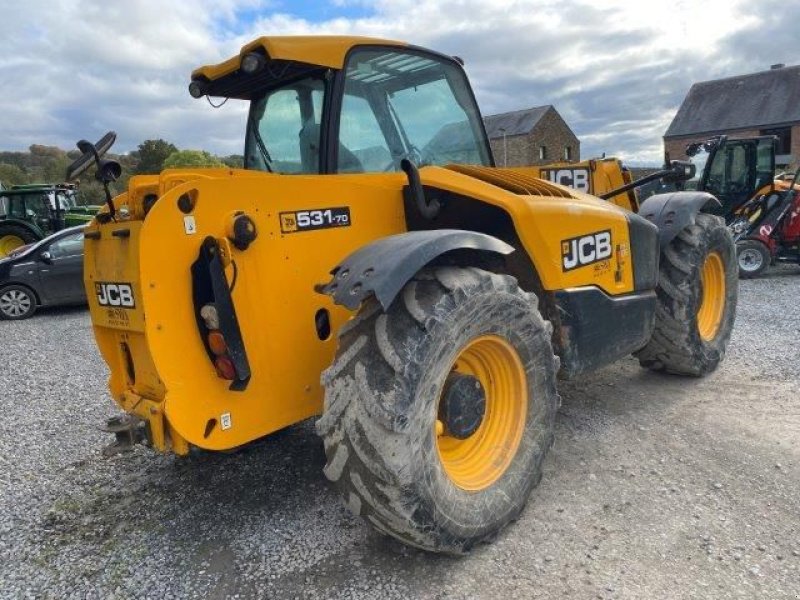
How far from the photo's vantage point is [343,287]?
7.59 feet

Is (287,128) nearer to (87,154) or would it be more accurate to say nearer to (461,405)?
(87,154)

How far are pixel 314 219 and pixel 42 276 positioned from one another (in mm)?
9324

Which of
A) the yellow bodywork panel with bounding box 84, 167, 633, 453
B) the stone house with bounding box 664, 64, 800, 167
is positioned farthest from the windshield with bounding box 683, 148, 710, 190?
the stone house with bounding box 664, 64, 800, 167

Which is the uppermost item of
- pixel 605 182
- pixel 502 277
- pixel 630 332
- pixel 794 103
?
pixel 794 103

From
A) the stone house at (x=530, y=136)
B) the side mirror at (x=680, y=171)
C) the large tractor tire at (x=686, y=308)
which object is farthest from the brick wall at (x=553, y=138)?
the side mirror at (x=680, y=171)

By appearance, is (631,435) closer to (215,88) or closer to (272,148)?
(272,148)

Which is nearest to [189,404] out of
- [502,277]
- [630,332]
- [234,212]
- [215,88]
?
[234,212]

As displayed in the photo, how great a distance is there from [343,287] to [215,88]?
183cm

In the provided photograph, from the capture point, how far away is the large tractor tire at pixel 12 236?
1520cm

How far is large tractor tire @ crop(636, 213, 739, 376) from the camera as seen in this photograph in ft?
14.6

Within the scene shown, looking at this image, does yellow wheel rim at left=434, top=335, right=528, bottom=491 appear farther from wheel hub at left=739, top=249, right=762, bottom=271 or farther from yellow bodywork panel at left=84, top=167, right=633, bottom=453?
wheel hub at left=739, top=249, right=762, bottom=271

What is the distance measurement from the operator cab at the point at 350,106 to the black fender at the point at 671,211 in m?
1.55

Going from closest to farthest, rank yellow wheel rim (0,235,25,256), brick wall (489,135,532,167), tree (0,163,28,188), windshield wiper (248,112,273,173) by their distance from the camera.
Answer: windshield wiper (248,112,273,173) → yellow wheel rim (0,235,25,256) → tree (0,163,28,188) → brick wall (489,135,532,167)

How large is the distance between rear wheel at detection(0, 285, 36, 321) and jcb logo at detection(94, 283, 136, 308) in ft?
28.8
